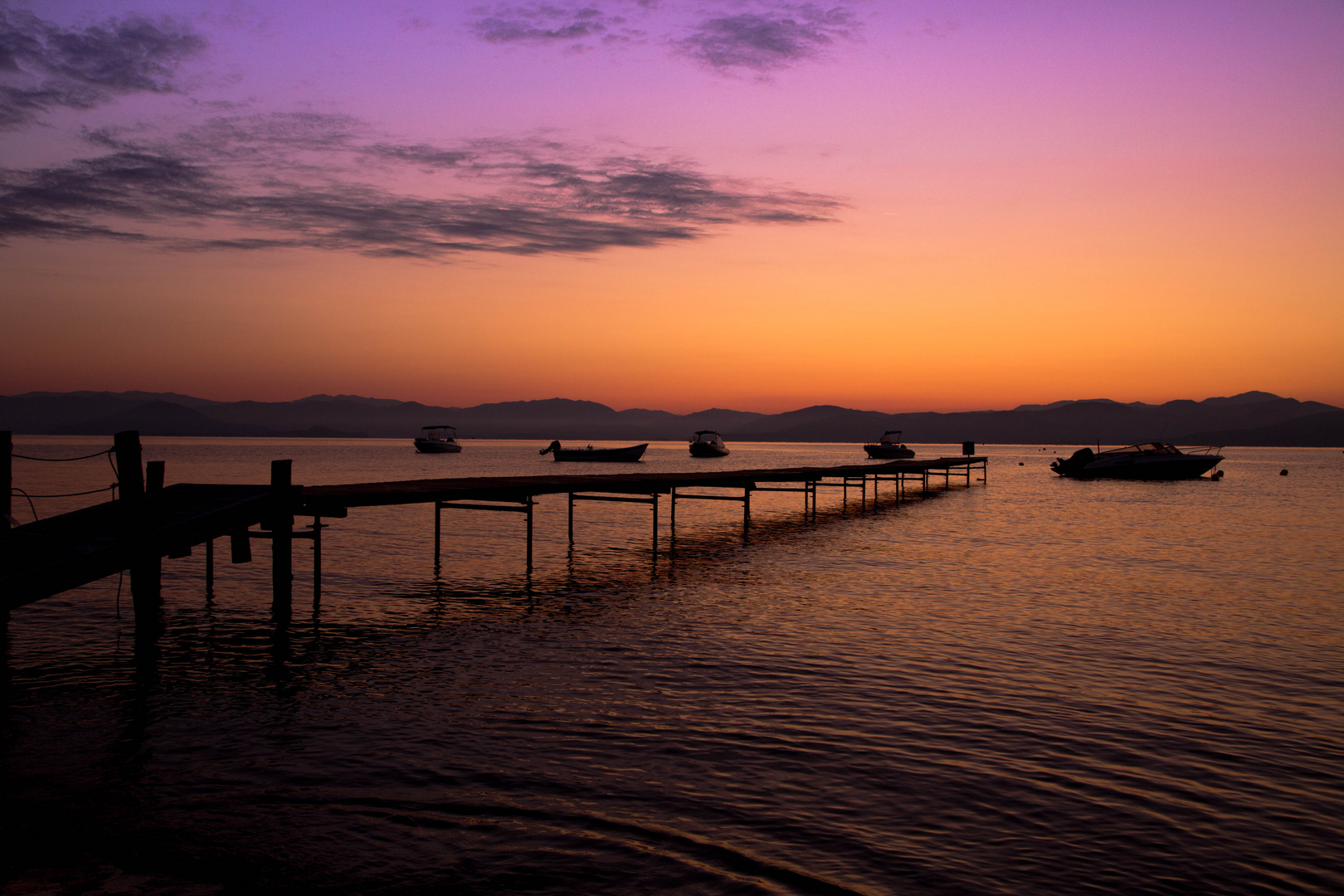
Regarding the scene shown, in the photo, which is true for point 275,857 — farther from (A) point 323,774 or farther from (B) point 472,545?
(B) point 472,545

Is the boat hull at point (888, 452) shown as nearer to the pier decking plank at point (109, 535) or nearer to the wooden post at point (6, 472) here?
the pier decking plank at point (109, 535)

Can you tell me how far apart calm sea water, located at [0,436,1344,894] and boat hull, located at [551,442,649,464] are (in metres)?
90.7

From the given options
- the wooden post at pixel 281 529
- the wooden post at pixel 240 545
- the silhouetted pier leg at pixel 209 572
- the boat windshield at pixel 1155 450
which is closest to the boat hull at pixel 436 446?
the boat windshield at pixel 1155 450

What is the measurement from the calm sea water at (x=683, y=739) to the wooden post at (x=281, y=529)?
617 millimetres

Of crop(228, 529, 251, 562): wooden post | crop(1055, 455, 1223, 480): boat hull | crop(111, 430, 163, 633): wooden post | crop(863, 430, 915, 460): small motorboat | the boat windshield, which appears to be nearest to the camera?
crop(111, 430, 163, 633): wooden post

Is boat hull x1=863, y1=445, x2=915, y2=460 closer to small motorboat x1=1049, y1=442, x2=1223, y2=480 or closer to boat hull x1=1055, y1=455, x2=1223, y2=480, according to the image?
small motorboat x1=1049, y1=442, x2=1223, y2=480

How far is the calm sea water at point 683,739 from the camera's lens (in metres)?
6.06

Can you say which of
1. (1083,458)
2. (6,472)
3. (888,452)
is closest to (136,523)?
(6,472)

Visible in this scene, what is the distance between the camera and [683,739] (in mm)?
8578

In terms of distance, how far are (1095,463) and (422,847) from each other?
75.3 meters

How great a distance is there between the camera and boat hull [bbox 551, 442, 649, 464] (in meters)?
110

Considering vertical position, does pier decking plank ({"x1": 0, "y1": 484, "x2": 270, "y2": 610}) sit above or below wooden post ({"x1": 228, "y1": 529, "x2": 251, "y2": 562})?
above

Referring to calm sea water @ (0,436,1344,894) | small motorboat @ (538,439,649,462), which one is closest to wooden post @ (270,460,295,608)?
calm sea water @ (0,436,1344,894)

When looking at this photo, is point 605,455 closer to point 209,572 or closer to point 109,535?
point 209,572
